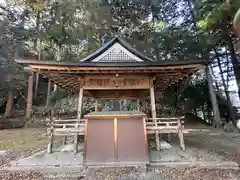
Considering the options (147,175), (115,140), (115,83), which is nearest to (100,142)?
(115,140)

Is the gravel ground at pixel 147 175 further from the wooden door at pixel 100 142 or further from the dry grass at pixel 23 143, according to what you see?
the dry grass at pixel 23 143

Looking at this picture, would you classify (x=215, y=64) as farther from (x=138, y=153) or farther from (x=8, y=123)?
(x=8, y=123)

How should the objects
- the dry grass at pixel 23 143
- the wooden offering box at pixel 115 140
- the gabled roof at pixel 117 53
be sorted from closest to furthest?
1. the wooden offering box at pixel 115 140
2. the dry grass at pixel 23 143
3. the gabled roof at pixel 117 53

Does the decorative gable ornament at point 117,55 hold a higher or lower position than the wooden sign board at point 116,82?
higher

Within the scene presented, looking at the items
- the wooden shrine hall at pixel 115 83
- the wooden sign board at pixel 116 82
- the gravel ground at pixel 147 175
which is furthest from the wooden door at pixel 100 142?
the wooden sign board at pixel 116 82

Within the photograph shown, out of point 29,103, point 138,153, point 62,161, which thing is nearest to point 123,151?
point 138,153

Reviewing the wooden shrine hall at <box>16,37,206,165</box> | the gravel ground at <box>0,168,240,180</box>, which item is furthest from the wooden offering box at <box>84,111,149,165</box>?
the gravel ground at <box>0,168,240,180</box>

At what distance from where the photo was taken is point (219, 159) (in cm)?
540

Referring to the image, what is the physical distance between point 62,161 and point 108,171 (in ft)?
4.53

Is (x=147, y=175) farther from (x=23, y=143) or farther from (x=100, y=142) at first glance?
(x=23, y=143)

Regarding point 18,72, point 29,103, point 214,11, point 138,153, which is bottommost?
point 138,153

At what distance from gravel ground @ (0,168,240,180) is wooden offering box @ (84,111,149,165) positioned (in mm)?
351

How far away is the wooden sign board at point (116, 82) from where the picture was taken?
725 cm

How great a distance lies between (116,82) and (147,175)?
3.61 meters
